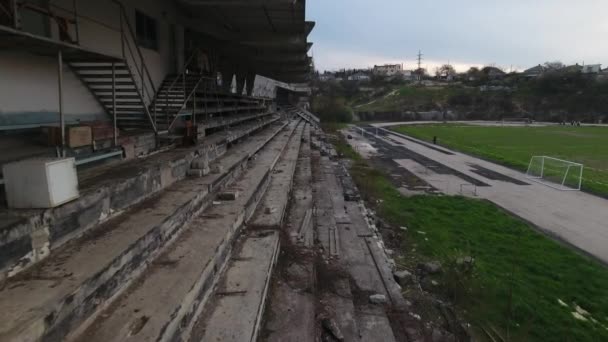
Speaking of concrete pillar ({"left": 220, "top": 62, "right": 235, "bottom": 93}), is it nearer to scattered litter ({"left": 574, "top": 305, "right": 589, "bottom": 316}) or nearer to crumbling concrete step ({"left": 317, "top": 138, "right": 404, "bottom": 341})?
crumbling concrete step ({"left": 317, "top": 138, "right": 404, "bottom": 341})

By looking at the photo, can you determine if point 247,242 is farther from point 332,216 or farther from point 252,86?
point 252,86

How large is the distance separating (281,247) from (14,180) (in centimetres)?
292

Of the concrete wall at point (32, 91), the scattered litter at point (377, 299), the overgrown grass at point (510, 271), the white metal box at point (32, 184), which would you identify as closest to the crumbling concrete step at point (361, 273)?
the scattered litter at point (377, 299)

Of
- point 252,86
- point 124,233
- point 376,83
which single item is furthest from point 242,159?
point 376,83

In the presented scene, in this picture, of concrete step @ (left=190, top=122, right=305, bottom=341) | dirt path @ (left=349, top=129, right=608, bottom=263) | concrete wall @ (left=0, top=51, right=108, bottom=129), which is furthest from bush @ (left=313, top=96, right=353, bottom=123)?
concrete step @ (left=190, top=122, right=305, bottom=341)

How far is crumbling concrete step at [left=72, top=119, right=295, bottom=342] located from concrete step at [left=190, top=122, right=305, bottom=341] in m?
0.12

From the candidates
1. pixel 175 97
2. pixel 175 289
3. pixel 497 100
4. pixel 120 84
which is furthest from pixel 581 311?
pixel 497 100

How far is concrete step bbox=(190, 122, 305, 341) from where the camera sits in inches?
106

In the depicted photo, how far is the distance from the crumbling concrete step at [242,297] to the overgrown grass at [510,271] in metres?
3.33

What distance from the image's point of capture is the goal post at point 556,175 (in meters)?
18.3

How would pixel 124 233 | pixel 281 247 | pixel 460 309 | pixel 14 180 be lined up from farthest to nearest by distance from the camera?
pixel 460 309 < pixel 281 247 < pixel 124 233 < pixel 14 180

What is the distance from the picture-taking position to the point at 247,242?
4285 millimetres

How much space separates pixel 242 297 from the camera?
10.3 ft

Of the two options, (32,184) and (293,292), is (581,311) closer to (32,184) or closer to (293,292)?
(293,292)
